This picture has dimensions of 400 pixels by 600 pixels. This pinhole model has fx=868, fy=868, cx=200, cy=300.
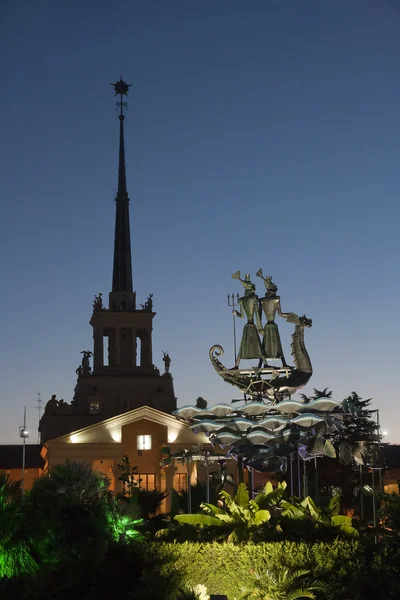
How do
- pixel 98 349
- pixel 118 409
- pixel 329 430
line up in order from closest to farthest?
pixel 329 430
pixel 118 409
pixel 98 349

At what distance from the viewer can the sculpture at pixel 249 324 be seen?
32125 millimetres

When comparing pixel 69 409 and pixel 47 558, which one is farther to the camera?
pixel 69 409

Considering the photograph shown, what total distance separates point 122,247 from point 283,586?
72511 millimetres

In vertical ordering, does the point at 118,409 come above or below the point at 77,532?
above

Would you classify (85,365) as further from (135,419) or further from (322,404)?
(322,404)

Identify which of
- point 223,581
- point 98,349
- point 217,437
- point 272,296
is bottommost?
point 223,581

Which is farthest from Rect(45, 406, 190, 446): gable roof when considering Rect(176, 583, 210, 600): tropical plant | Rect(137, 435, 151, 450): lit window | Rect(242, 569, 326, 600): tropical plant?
Rect(242, 569, 326, 600): tropical plant

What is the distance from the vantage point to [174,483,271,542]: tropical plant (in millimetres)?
21828

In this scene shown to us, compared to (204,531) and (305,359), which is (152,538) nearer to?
(204,531)

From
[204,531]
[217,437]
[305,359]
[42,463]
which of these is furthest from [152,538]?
[42,463]

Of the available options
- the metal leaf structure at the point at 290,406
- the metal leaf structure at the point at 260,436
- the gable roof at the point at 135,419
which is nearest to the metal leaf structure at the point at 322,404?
the metal leaf structure at the point at 290,406

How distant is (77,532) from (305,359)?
1134 cm

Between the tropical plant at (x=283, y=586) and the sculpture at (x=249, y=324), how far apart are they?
1323 centimetres

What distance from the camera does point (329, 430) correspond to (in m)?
28.8
